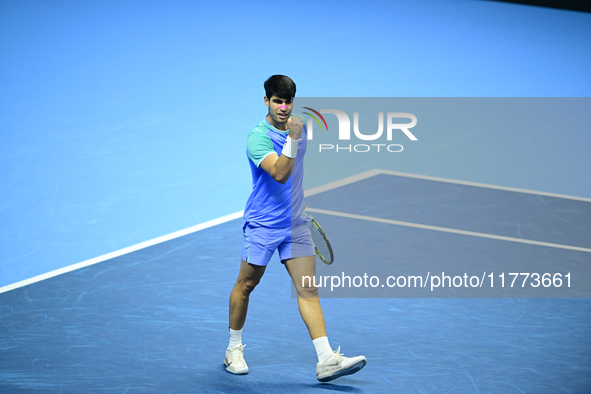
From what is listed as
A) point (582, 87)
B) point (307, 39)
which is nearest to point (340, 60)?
point (307, 39)

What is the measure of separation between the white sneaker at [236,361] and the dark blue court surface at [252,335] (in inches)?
1.7

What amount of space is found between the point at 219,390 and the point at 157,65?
7.78 metres

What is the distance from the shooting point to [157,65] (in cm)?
1102

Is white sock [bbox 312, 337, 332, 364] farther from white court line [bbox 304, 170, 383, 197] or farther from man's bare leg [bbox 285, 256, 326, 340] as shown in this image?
white court line [bbox 304, 170, 383, 197]

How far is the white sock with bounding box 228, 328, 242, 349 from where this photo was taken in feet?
14.4

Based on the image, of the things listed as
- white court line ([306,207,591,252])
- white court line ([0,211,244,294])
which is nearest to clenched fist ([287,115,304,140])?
white court line ([0,211,244,294])

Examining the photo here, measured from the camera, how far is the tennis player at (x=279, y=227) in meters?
4.09

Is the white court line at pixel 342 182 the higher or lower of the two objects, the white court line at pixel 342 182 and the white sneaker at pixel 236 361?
the higher

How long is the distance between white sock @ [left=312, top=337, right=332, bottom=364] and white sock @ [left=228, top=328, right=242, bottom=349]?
1.78 ft

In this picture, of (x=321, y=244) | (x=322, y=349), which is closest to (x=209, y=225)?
(x=321, y=244)

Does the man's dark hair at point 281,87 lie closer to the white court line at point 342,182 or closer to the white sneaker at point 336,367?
the white sneaker at point 336,367

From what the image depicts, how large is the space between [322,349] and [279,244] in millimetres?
651

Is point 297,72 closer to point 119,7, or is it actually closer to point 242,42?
point 242,42

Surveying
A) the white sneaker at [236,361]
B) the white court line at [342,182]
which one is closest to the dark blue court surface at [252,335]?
the white sneaker at [236,361]
